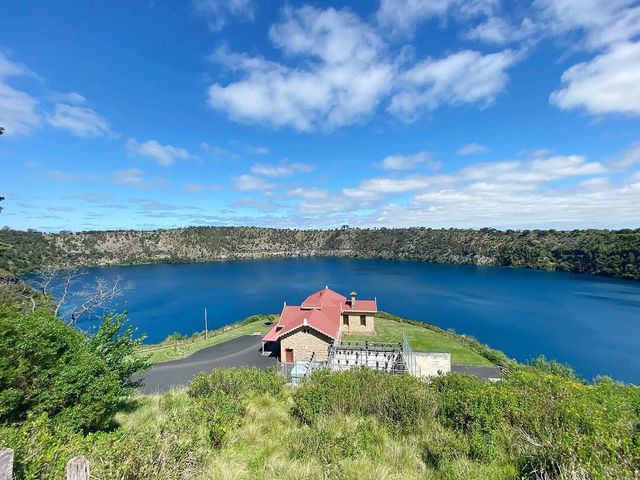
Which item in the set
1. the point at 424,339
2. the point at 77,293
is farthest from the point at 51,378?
the point at 424,339

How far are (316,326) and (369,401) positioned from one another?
17.4 meters

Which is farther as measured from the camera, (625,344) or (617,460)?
(625,344)

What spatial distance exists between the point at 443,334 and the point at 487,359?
7.28 metres

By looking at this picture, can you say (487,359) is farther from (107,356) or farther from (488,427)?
(107,356)

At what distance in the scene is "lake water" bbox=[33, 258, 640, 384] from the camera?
42.2 metres

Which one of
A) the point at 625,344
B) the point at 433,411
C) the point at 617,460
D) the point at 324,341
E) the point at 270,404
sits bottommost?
the point at 625,344

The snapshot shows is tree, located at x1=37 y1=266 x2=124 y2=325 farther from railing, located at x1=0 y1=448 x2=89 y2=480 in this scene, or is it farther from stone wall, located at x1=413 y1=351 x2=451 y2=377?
stone wall, located at x1=413 y1=351 x2=451 y2=377

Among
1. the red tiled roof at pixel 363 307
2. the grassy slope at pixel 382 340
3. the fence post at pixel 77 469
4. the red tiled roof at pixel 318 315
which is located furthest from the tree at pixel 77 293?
the red tiled roof at pixel 363 307

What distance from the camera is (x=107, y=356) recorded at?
1095cm

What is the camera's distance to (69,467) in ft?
10.1

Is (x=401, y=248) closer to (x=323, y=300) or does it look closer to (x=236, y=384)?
(x=323, y=300)

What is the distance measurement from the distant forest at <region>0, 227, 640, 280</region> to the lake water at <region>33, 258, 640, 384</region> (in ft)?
48.8

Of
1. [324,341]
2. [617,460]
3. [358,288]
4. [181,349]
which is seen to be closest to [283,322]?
[324,341]

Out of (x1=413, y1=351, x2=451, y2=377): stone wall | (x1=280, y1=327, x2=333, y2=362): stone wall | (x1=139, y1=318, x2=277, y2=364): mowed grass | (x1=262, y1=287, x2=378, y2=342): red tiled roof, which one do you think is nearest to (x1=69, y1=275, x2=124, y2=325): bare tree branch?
(x1=139, y1=318, x2=277, y2=364): mowed grass
